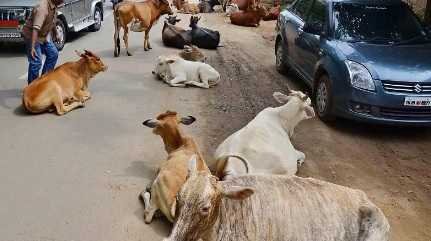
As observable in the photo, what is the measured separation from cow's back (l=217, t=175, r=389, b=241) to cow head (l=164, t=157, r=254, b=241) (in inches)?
15.0

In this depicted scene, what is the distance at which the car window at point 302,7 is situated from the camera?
10656 millimetres

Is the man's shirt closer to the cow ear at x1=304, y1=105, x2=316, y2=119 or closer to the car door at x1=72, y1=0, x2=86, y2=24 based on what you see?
the cow ear at x1=304, y1=105, x2=316, y2=119

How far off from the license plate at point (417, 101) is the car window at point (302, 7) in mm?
3551

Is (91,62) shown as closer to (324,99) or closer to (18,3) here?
(18,3)

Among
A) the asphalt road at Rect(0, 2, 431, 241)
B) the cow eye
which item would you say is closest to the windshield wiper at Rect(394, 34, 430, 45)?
the asphalt road at Rect(0, 2, 431, 241)

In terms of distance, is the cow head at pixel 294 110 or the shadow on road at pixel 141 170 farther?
the cow head at pixel 294 110

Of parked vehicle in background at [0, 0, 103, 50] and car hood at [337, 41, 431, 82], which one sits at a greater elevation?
car hood at [337, 41, 431, 82]

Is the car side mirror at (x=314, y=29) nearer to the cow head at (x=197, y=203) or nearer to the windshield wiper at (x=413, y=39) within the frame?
the windshield wiper at (x=413, y=39)

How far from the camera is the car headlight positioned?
792 centimetres

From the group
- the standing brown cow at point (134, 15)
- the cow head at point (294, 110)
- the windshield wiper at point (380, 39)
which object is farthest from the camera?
the standing brown cow at point (134, 15)

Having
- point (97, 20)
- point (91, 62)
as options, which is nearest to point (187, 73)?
point (91, 62)

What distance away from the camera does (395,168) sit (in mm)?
7199

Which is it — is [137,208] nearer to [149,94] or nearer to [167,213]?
[167,213]

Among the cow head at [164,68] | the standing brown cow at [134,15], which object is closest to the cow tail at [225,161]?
the cow head at [164,68]
